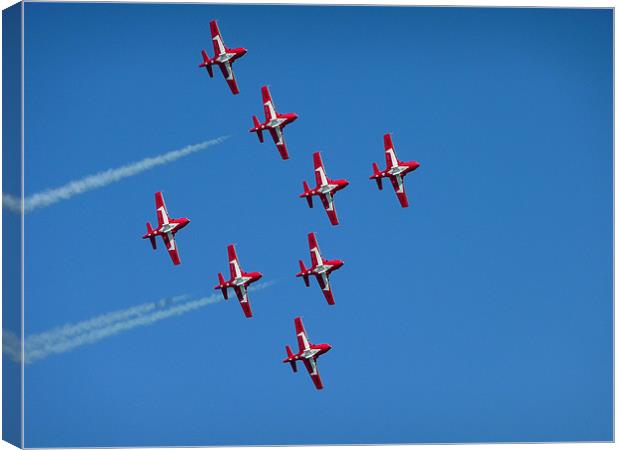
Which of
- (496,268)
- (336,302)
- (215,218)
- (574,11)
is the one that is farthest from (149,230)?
(574,11)

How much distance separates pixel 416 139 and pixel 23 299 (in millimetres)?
9508

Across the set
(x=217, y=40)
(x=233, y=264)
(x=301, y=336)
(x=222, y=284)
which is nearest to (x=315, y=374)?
(x=301, y=336)

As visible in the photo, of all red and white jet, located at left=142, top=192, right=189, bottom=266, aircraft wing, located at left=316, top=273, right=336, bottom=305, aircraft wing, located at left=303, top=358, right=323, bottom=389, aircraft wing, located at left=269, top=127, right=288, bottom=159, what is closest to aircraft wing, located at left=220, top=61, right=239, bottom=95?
aircraft wing, located at left=269, top=127, right=288, bottom=159

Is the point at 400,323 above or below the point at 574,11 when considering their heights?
below

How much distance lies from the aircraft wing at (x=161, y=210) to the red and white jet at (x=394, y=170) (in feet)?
15.8

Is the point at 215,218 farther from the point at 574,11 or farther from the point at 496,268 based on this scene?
the point at 574,11

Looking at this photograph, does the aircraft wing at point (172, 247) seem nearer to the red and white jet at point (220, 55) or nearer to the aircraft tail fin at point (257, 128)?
the aircraft tail fin at point (257, 128)

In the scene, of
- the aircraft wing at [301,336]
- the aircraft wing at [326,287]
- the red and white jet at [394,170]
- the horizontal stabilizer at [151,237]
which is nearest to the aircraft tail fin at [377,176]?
the red and white jet at [394,170]

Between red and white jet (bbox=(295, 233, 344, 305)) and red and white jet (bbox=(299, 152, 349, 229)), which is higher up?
red and white jet (bbox=(299, 152, 349, 229))

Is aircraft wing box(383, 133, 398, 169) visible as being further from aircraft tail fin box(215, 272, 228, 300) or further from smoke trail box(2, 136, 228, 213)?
aircraft tail fin box(215, 272, 228, 300)

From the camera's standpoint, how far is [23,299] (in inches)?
1615

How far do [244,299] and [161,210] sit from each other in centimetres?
274

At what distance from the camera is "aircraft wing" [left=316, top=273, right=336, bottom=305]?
43.0 metres

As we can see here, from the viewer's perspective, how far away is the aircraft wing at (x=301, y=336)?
42.8 m
